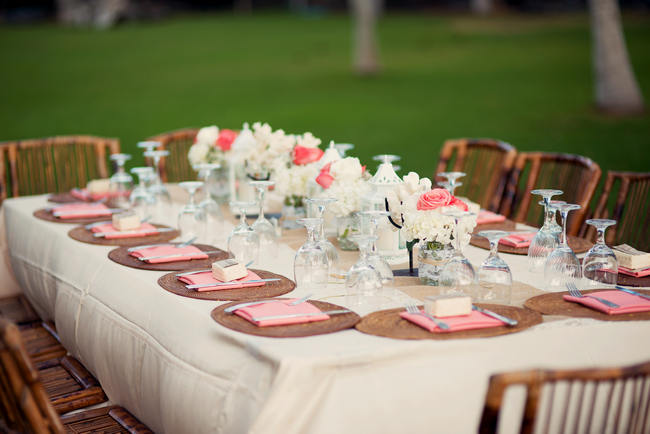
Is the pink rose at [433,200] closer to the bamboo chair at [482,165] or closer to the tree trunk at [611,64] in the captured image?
the bamboo chair at [482,165]

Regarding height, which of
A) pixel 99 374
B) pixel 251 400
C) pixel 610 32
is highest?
pixel 610 32

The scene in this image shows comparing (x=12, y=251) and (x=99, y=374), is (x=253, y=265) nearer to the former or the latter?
(x=99, y=374)

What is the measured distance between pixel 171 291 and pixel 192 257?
510mm

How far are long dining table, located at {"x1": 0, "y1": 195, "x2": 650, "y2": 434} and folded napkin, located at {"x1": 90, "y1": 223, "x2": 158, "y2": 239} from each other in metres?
0.63

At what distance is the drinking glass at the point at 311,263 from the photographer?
309 centimetres

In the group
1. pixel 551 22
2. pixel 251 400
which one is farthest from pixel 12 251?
pixel 551 22

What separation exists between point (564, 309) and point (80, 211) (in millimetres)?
2782

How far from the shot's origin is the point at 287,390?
240 cm

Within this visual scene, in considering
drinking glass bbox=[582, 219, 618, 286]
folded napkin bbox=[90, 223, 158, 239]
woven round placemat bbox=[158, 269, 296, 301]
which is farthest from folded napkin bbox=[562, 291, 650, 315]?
folded napkin bbox=[90, 223, 158, 239]

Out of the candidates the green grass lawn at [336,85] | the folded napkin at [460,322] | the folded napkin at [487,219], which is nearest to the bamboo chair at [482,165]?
the folded napkin at [487,219]

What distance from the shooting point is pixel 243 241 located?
3.53 m

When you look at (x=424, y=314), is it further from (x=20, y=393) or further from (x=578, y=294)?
(x=20, y=393)

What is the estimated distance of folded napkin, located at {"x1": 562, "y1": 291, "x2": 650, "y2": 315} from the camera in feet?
9.41

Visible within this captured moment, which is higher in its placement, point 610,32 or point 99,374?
point 610,32
